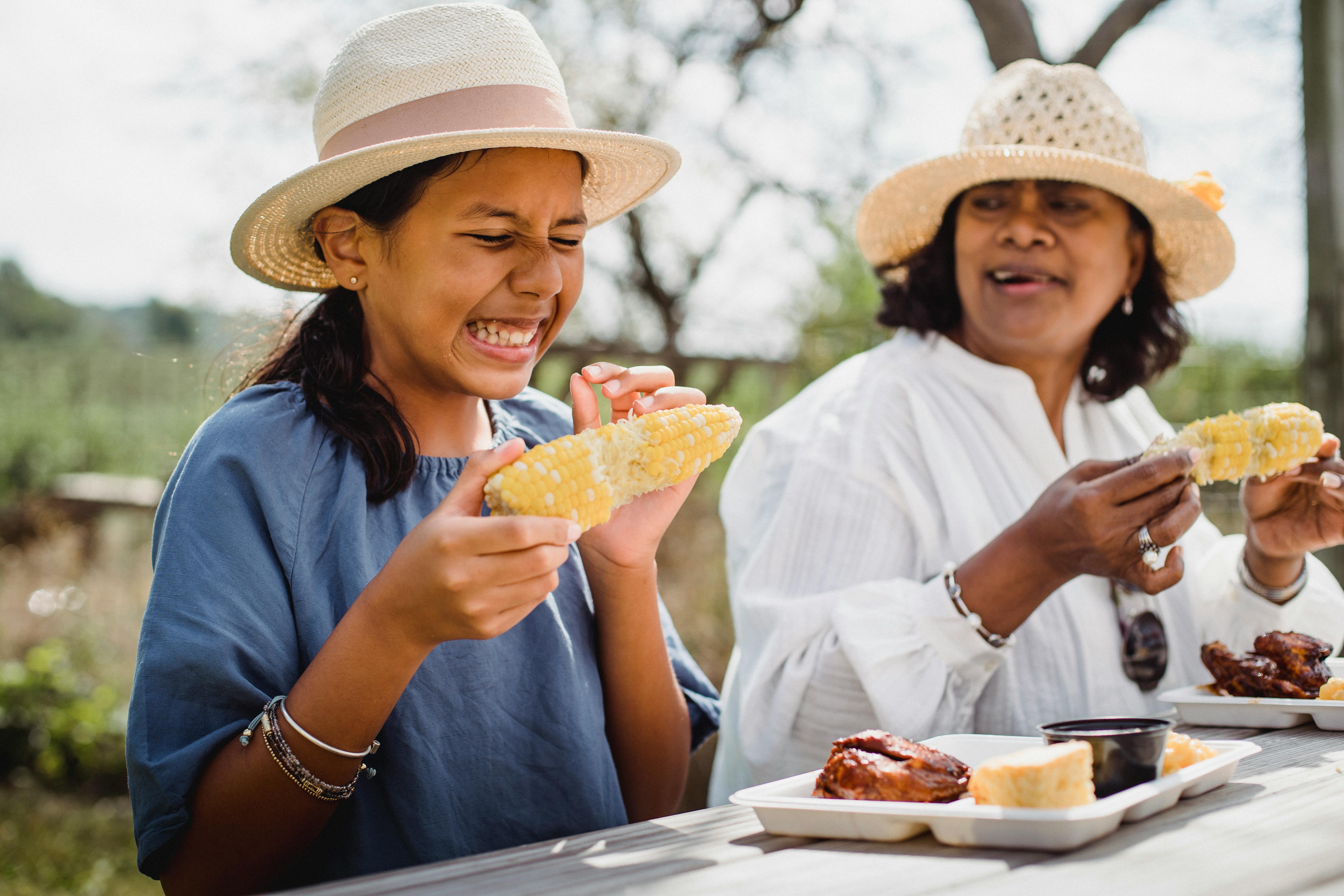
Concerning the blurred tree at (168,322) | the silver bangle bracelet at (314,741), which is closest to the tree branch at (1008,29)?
the silver bangle bracelet at (314,741)

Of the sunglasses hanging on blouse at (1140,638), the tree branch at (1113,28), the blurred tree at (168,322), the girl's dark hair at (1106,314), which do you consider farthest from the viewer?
the blurred tree at (168,322)

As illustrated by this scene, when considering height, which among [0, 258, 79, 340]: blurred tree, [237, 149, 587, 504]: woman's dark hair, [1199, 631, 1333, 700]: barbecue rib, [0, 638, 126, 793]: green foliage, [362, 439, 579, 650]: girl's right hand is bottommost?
[0, 638, 126, 793]: green foliage

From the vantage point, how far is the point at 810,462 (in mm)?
2961

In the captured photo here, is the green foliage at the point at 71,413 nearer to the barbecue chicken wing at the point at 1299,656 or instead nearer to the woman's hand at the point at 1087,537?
the woman's hand at the point at 1087,537

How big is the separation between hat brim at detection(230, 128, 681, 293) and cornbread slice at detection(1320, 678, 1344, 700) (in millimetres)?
1786

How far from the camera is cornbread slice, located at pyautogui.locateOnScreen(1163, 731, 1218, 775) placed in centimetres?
163

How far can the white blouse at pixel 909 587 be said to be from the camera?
2551 mm

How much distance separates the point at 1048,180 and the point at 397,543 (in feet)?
7.11

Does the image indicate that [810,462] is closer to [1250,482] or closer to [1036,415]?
[1036,415]

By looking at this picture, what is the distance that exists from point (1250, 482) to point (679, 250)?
778cm

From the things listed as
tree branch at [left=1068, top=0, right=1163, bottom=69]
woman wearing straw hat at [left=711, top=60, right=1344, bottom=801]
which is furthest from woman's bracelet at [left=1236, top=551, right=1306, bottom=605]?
tree branch at [left=1068, top=0, right=1163, bottom=69]

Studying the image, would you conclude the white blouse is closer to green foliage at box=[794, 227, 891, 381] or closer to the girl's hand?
the girl's hand

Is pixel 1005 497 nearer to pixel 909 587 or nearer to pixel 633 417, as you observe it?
pixel 909 587

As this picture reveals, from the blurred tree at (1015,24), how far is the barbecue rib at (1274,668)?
3193 mm
